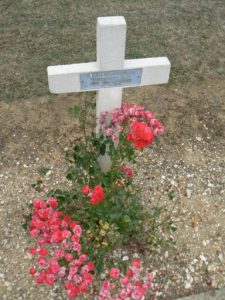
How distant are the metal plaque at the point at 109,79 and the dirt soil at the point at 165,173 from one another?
1.14 metres

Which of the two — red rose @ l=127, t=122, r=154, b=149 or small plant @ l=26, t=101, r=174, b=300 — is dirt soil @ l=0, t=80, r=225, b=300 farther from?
red rose @ l=127, t=122, r=154, b=149

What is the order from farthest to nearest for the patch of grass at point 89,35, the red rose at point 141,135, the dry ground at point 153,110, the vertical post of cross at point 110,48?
the patch of grass at point 89,35
the dry ground at point 153,110
the vertical post of cross at point 110,48
the red rose at point 141,135

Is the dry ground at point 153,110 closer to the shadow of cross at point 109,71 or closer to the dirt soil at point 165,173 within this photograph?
the dirt soil at point 165,173

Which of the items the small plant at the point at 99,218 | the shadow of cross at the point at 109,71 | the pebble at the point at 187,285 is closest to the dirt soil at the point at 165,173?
the pebble at the point at 187,285

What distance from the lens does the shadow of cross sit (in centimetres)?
229

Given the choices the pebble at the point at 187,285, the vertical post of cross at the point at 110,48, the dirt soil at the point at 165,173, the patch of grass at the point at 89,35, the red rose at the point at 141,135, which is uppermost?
the vertical post of cross at the point at 110,48

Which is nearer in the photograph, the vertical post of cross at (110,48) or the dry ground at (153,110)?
the vertical post of cross at (110,48)

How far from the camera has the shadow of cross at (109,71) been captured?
2.29 meters

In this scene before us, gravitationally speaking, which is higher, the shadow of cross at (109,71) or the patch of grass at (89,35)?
the shadow of cross at (109,71)

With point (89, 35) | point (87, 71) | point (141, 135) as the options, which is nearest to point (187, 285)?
point (141, 135)

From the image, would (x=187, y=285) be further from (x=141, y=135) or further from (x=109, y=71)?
(x=109, y=71)

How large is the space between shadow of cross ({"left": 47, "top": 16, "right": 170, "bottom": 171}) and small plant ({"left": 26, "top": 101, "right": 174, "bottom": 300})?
16cm

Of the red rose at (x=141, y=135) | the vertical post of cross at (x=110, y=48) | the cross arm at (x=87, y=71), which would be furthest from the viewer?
the cross arm at (x=87, y=71)

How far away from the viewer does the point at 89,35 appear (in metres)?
5.02
